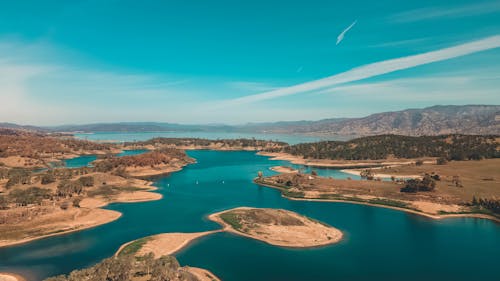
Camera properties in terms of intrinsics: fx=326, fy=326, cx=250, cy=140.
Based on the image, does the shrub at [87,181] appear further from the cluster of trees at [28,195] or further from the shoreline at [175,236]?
the shoreline at [175,236]

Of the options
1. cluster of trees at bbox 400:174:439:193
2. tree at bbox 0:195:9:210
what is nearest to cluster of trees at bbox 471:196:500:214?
cluster of trees at bbox 400:174:439:193

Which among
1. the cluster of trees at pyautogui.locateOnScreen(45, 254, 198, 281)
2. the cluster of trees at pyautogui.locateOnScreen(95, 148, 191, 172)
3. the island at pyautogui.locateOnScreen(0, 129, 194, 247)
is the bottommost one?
the island at pyautogui.locateOnScreen(0, 129, 194, 247)

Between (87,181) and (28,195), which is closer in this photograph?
(28,195)

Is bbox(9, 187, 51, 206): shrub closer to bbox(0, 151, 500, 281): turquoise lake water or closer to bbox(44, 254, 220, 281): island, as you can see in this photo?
bbox(0, 151, 500, 281): turquoise lake water

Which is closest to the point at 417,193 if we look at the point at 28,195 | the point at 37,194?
the point at 37,194

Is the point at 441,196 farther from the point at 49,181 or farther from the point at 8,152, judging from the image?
the point at 8,152

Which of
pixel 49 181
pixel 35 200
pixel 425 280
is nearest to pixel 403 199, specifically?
pixel 425 280

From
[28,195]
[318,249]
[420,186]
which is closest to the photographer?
[318,249]

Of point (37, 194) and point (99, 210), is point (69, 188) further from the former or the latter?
point (99, 210)
